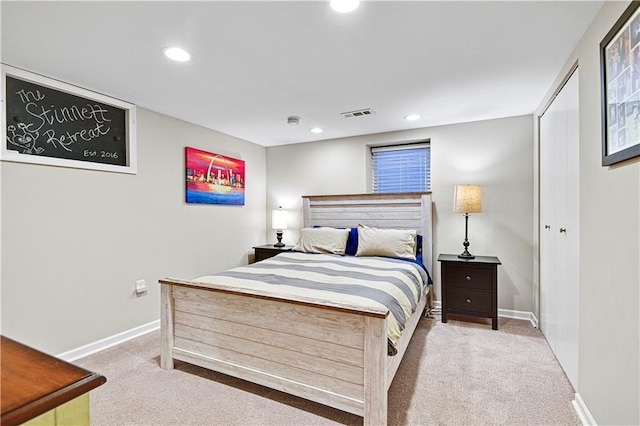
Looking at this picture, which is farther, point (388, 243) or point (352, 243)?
point (352, 243)

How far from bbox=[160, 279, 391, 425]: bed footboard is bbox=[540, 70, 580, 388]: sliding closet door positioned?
140 centimetres

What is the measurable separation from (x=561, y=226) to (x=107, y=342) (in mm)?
3921

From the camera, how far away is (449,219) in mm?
3678

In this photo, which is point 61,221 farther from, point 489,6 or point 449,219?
point 449,219

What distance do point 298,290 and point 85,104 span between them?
8.02 feet

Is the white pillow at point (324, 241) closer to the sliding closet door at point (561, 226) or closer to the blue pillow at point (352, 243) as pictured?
the blue pillow at point (352, 243)

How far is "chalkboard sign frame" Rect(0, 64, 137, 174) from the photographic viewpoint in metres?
2.17

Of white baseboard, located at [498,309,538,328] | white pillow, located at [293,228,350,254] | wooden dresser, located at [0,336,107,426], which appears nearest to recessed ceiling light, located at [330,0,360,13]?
wooden dresser, located at [0,336,107,426]

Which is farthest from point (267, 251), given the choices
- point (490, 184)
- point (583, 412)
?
point (583, 412)

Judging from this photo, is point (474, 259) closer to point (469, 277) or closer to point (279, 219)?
point (469, 277)

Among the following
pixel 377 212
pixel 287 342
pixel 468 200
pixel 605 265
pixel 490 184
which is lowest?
pixel 287 342

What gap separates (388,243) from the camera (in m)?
3.42

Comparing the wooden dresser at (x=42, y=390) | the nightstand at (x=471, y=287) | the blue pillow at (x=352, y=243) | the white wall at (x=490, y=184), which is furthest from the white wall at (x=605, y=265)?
the blue pillow at (x=352, y=243)

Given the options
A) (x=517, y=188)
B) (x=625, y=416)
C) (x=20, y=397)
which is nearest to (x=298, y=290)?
(x=20, y=397)
